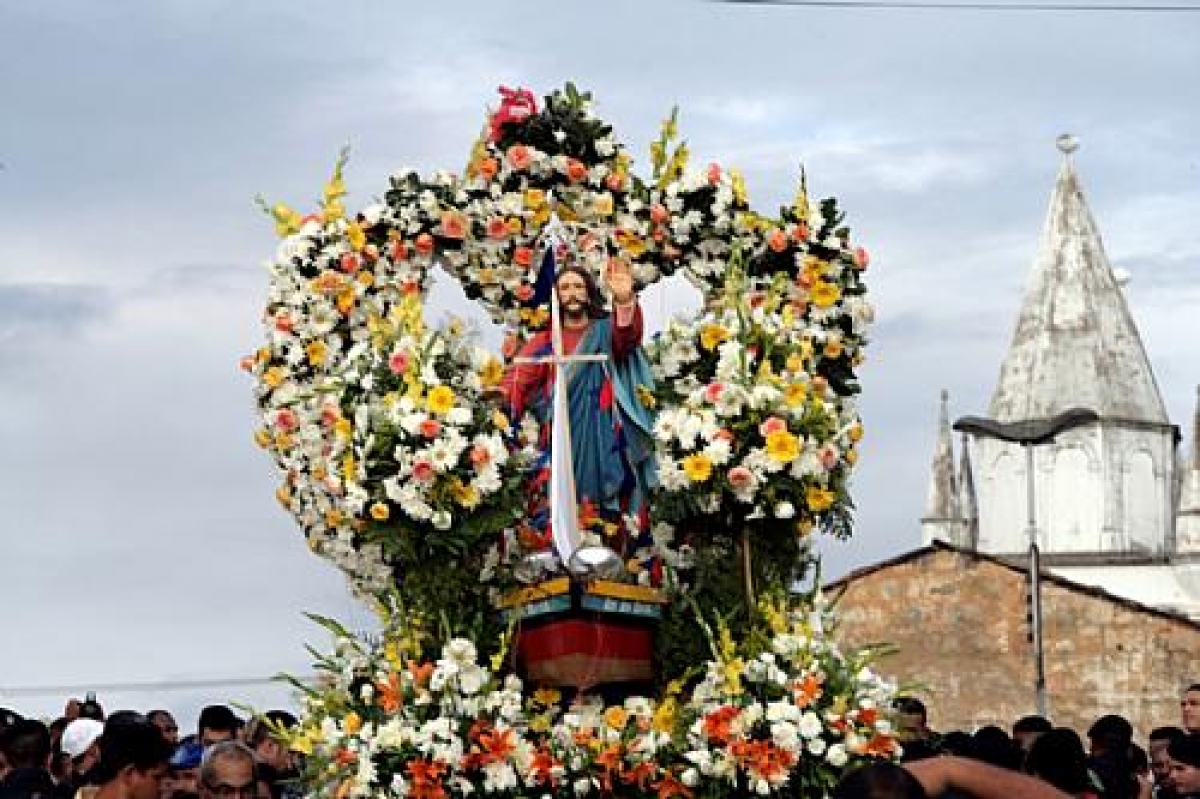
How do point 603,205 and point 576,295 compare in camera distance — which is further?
point 603,205

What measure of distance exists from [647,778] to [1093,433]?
6086 centimetres

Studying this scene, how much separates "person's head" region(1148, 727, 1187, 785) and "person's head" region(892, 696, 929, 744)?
3.63ft

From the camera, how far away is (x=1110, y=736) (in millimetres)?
11914

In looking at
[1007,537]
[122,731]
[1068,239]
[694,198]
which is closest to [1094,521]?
[1007,537]

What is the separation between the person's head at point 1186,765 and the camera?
918 centimetres

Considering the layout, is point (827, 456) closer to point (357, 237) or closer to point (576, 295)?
point (576, 295)

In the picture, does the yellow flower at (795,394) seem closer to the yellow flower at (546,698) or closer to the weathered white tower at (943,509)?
the yellow flower at (546,698)

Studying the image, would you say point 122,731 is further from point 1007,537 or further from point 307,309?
point 1007,537

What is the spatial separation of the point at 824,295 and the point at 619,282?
1589 mm

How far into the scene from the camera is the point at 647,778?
35.6 ft

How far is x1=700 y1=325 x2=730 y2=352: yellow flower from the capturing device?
11812mm

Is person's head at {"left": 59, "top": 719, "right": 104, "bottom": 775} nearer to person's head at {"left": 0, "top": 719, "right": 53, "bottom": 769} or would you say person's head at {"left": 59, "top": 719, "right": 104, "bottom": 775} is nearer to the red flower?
person's head at {"left": 0, "top": 719, "right": 53, "bottom": 769}

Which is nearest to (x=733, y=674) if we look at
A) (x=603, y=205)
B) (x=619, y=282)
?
(x=619, y=282)

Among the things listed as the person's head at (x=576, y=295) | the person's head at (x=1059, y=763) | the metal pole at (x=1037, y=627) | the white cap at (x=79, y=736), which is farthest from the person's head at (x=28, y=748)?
the metal pole at (x=1037, y=627)
